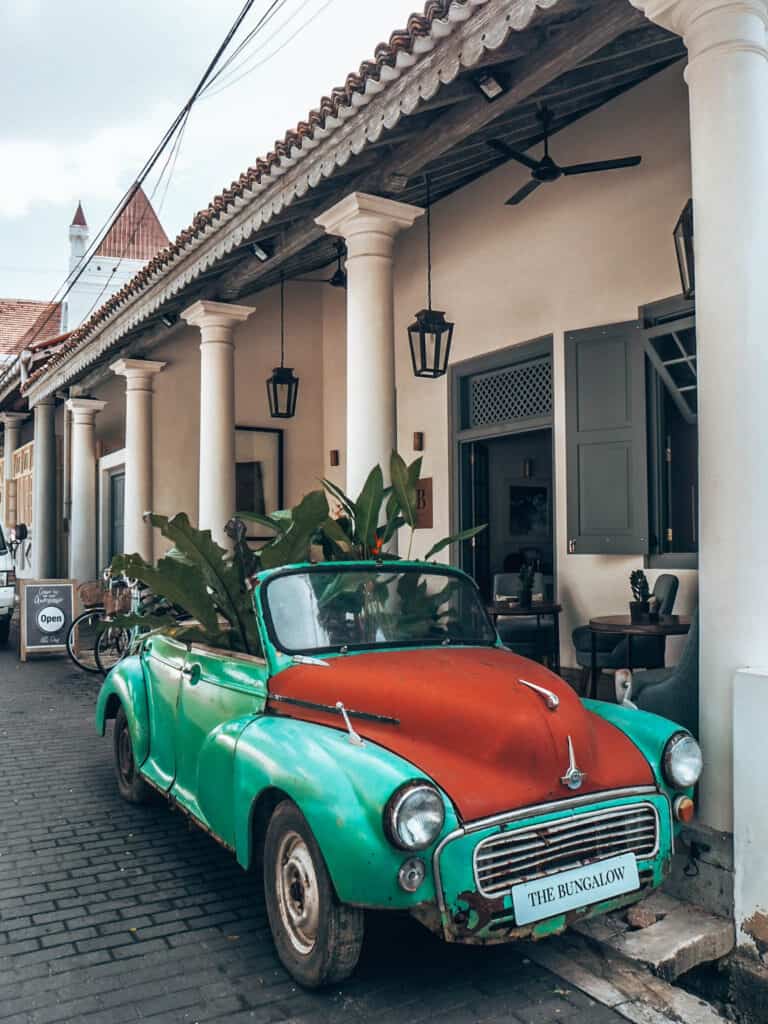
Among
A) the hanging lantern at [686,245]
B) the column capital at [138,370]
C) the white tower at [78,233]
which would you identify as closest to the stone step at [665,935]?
the hanging lantern at [686,245]

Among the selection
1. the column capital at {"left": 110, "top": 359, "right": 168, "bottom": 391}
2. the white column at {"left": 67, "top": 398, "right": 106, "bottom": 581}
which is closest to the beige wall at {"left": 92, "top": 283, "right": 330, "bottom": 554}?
the column capital at {"left": 110, "top": 359, "right": 168, "bottom": 391}

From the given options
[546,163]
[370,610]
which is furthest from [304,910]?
[546,163]

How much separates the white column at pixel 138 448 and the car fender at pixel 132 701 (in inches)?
248

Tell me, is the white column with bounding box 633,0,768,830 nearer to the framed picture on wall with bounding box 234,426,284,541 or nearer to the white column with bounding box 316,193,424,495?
the white column with bounding box 316,193,424,495

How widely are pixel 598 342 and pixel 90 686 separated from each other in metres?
5.96

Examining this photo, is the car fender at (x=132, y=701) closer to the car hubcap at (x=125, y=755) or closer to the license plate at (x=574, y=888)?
the car hubcap at (x=125, y=755)

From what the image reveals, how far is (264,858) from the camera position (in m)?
3.17

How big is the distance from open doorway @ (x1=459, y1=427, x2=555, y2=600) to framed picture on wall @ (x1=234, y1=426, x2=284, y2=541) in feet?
10.2

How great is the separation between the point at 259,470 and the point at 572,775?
9.22 m

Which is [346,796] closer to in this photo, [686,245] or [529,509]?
[686,245]

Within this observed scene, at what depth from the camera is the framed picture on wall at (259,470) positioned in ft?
38.1

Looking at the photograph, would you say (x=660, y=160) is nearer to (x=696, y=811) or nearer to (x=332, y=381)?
(x=696, y=811)

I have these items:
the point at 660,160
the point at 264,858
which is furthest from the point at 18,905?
the point at 660,160

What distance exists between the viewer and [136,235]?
21719 mm
